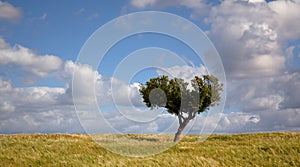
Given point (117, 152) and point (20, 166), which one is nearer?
point (20, 166)

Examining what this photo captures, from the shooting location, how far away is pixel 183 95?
44594 millimetres

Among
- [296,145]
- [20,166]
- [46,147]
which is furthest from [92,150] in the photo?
[296,145]

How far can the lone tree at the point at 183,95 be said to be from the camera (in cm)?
4412

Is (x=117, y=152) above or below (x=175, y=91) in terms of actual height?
below

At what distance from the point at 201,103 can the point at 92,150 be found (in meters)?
23.4

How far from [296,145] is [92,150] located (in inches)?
550

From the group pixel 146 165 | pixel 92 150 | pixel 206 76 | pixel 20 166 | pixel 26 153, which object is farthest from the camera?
pixel 206 76

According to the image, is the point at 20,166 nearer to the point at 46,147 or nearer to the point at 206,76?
the point at 46,147

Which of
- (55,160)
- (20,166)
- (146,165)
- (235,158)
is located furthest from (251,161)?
(20,166)

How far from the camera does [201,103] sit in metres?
44.8

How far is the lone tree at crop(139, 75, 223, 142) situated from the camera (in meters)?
44.1

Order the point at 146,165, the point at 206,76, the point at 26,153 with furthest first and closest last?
the point at 206,76, the point at 26,153, the point at 146,165

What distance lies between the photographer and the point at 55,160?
19484 mm

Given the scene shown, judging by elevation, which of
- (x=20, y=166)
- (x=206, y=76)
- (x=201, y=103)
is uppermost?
(x=206, y=76)
